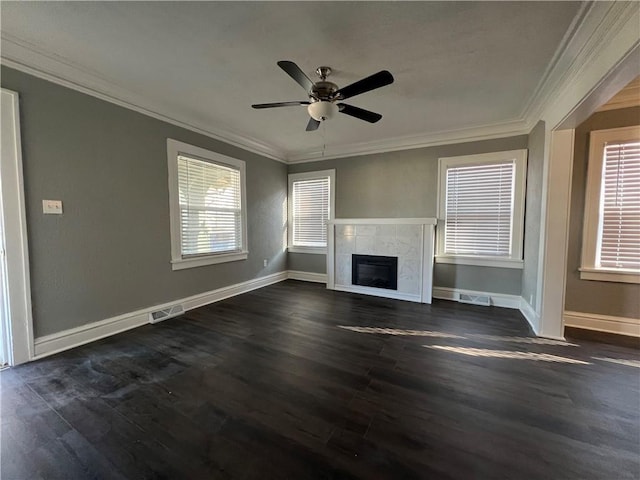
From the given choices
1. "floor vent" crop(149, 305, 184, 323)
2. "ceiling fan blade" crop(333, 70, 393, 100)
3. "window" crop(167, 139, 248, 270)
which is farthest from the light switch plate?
"ceiling fan blade" crop(333, 70, 393, 100)

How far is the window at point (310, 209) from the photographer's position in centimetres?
523

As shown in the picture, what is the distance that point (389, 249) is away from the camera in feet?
14.5

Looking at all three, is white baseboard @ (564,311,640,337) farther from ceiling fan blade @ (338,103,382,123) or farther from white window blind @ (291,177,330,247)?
white window blind @ (291,177,330,247)

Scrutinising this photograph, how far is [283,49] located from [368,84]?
0.75 meters

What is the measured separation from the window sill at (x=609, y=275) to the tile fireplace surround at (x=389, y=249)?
5.66 feet

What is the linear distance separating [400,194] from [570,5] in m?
2.99

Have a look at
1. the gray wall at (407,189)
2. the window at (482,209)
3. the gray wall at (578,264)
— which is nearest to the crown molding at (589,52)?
the gray wall at (578,264)

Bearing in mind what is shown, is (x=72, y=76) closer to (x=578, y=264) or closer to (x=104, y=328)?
(x=104, y=328)

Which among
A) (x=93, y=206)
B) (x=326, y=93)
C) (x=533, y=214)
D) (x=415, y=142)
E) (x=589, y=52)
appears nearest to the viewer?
(x=589, y=52)

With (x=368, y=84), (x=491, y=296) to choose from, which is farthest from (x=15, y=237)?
(x=491, y=296)

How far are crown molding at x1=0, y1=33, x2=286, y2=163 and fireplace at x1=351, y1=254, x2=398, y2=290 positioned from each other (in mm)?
3321

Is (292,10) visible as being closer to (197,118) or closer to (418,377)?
(197,118)

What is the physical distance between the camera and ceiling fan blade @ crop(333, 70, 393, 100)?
77.0 inches

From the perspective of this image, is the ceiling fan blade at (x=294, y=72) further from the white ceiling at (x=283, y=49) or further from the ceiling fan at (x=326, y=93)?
the white ceiling at (x=283, y=49)
